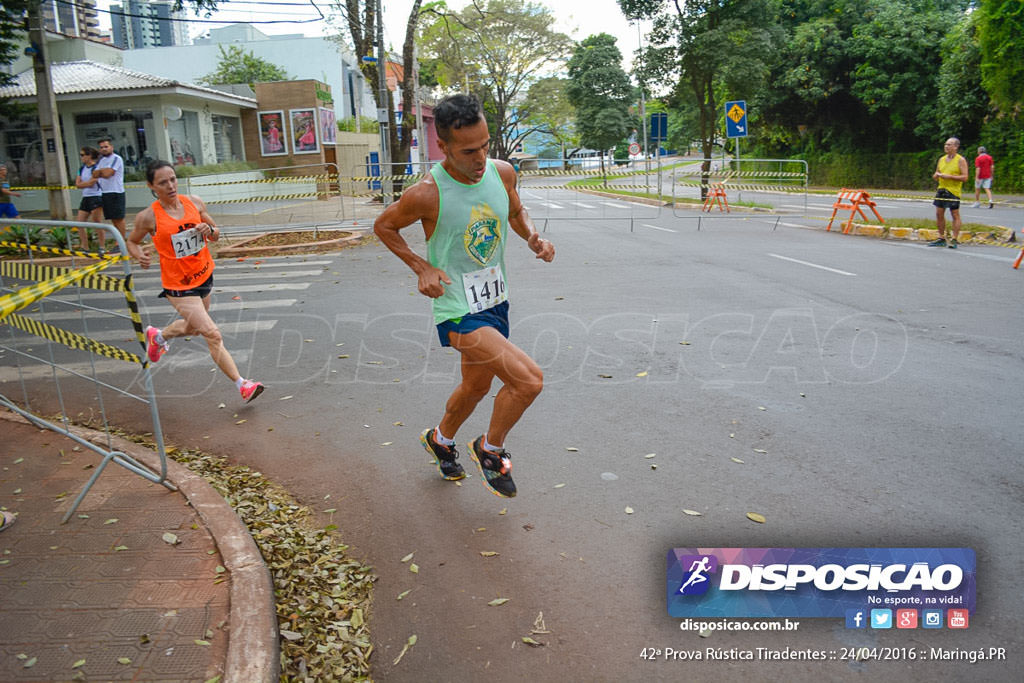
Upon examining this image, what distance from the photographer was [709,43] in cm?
2638

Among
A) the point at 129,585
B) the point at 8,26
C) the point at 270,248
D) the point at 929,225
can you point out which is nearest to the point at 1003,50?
the point at 929,225

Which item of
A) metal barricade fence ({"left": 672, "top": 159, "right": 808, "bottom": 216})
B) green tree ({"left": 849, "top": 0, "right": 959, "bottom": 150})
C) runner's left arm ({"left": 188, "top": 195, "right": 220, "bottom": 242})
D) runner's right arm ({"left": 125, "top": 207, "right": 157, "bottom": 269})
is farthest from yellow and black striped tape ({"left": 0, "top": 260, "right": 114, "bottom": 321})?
green tree ({"left": 849, "top": 0, "right": 959, "bottom": 150})

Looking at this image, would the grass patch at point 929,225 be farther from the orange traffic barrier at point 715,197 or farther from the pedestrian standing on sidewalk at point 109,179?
the pedestrian standing on sidewalk at point 109,179

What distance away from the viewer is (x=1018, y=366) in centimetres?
664

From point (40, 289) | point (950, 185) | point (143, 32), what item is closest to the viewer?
point (40, 289)

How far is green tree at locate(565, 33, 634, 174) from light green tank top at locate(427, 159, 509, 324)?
59.4m

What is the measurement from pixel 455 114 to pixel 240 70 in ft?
166

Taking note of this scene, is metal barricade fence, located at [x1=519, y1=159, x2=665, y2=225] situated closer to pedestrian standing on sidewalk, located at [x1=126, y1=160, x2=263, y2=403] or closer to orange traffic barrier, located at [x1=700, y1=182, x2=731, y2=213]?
orange traffic barrier, located at [x1=700, y1=182, x2=731, y2=213]

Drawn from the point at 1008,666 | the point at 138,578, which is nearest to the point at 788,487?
→ the point at 1008,666

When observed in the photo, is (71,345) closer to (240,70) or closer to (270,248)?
(270,248)

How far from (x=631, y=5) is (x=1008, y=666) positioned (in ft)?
90.3

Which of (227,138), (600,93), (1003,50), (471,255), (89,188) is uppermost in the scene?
(600,93)

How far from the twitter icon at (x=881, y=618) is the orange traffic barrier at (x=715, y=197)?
2199cm

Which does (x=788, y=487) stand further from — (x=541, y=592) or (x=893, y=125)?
(x=893, y=125)
